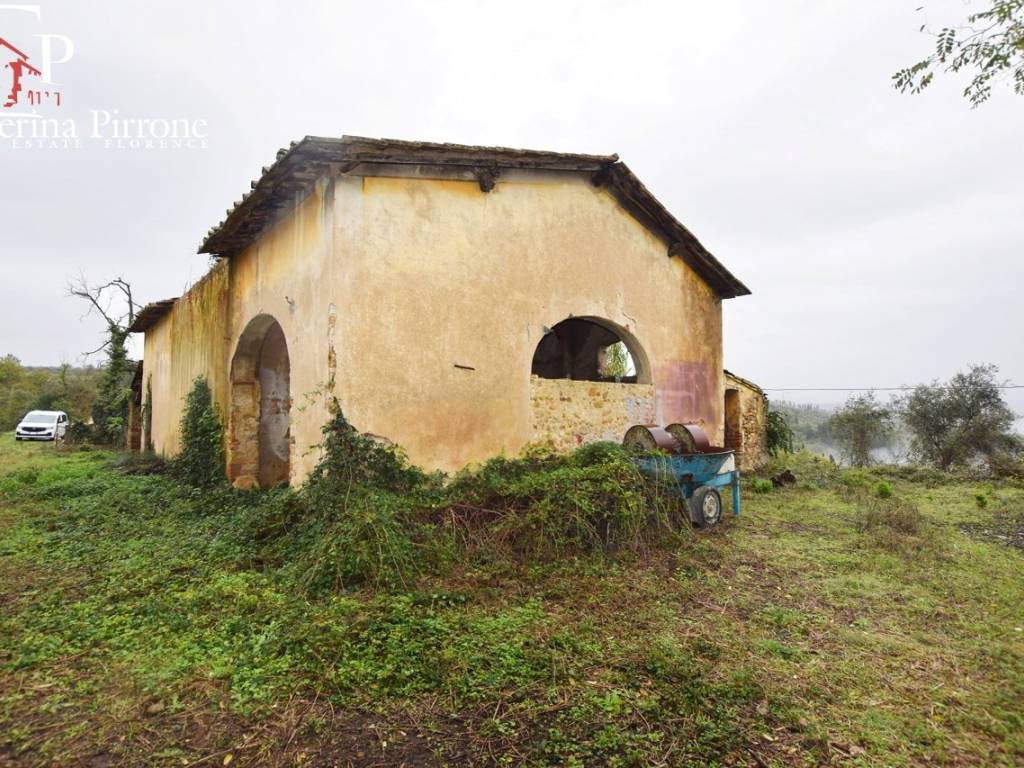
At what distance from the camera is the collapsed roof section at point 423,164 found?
6.68m

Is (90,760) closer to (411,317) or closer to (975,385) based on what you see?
(411,317)

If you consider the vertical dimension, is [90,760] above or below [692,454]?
below

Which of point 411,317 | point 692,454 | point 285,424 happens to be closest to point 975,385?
point 692,454

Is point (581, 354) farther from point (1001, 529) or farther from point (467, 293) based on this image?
point (1001, 529)

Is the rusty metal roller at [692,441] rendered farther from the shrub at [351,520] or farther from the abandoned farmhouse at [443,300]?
the shrub at [351,520]

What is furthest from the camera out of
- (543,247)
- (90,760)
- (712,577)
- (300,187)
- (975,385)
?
(975,385)

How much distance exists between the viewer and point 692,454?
7.70 m

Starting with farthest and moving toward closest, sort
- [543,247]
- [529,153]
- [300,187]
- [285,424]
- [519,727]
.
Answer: [285,424] → [543,247] → [529,153] → [300,187] → [519,727]

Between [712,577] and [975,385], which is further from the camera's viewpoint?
[975,385]

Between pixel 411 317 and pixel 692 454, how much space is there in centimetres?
426

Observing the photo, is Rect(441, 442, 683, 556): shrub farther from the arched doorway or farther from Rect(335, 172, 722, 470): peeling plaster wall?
the arched doorway

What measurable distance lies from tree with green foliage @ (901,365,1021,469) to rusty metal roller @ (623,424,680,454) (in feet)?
44.9

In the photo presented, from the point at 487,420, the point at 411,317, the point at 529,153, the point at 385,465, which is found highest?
the point at 529,153

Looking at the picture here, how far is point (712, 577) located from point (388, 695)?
3.66 m
